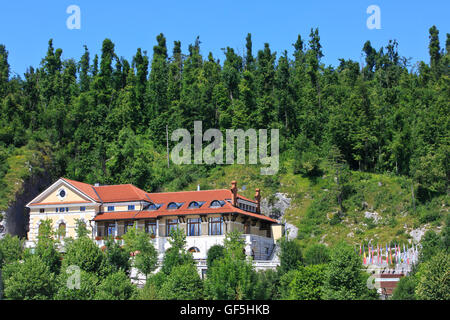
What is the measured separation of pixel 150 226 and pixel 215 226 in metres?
8.39

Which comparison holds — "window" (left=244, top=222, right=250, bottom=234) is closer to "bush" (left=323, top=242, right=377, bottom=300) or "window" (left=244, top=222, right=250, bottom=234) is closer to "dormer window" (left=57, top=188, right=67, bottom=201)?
"bush" (left=323, top=242, right=377, bottom=300)

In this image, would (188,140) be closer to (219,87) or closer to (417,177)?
(219,87)

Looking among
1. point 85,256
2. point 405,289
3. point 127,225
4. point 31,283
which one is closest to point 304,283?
point 405,289

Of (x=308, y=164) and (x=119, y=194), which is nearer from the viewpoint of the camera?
(x=119, y=194)

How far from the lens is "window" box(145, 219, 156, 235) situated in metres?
76.7

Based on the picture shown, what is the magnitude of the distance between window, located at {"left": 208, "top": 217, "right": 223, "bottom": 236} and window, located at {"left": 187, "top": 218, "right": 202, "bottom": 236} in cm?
135

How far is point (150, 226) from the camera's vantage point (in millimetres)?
76938

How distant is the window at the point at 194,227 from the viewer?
245ft

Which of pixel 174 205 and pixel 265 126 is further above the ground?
pixel 265 126

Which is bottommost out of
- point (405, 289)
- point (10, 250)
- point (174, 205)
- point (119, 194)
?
point (405, 289)

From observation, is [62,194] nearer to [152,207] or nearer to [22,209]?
[152,207]

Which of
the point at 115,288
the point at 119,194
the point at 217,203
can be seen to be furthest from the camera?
the point at 119,194

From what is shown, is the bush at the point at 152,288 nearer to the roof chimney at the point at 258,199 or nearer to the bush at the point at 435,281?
the roof chimney at the point at 258,199

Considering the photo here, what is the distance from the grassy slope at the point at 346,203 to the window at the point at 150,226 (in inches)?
765
